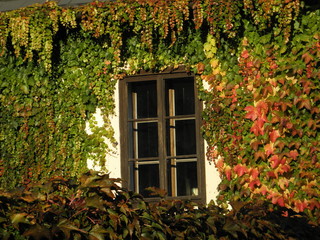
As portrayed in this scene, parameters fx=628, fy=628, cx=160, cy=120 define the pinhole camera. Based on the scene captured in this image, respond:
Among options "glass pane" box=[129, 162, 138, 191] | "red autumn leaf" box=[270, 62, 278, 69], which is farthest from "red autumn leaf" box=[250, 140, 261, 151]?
"glass pane" box=[129, 162, 138, 191]

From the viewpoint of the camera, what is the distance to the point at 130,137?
781 centimetres

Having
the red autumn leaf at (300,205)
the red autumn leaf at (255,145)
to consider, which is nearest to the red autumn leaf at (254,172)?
the red autumn leaf at (255,145)

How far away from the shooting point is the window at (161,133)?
761cm

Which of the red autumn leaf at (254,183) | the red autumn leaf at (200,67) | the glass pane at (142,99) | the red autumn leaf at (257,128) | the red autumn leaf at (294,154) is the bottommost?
the red autumn leaf at (254,183)

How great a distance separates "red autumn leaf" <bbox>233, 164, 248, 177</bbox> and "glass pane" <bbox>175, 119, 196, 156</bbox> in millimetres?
731

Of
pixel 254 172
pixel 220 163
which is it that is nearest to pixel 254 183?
pixel 254 172

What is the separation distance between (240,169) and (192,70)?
1.29 m

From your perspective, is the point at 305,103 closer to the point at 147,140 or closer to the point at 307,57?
the point at 307,57

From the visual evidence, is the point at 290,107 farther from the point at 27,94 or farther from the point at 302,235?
the point at 27,94

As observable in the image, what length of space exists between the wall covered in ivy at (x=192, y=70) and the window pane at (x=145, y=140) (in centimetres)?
38

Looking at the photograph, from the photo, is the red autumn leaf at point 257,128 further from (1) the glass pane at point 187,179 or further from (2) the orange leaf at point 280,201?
(1) the glass pane at point 187,179

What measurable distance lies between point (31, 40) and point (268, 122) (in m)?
2.94

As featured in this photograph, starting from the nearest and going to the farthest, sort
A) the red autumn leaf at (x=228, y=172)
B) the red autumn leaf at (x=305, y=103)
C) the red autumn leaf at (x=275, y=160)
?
the red autumn leaf at (x=305, y=103)
the red autumn leaf at (x=275, y=160)
the red autumn leaf at (x=228, y=172)

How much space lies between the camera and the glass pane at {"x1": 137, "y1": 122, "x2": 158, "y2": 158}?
25.6 feet
